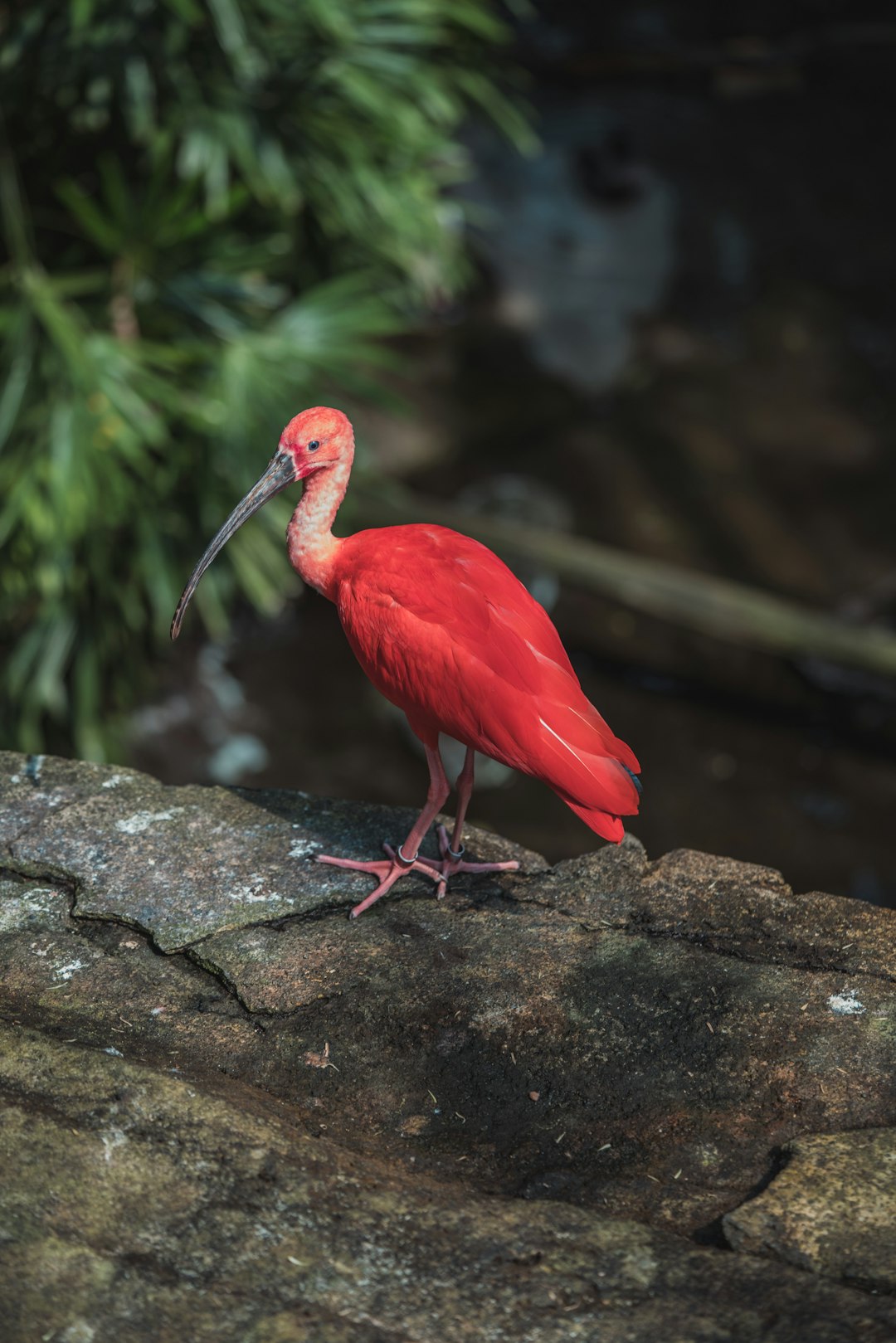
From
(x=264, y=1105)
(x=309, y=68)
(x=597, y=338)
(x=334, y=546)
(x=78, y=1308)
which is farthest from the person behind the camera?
(x=597, y=338)

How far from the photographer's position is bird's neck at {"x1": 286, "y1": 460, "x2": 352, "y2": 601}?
2666mm

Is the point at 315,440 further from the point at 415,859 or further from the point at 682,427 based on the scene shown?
the point at 682,427

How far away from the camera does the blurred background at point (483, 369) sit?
15.6ft

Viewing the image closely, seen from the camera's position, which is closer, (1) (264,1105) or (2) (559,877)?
(1) (264,1105)

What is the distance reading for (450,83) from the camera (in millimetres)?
5852

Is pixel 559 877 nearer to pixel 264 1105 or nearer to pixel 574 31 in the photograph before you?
pixel 264 1105

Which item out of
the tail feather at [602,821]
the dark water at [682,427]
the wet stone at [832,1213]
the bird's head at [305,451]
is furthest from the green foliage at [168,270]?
the wet stone at [832,1213]

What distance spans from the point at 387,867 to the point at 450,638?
0.54 meters

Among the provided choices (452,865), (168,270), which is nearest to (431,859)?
(452,865)

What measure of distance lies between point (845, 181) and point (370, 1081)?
928 centimetres

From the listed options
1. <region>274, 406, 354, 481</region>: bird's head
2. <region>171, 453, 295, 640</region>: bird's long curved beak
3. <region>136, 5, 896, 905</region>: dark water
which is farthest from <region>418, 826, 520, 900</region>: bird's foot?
<region>136, 5, 896, 905</region>: dark water

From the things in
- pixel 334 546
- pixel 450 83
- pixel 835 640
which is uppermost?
pixel 450 83

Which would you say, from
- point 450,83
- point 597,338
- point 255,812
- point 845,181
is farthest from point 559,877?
point 845,181

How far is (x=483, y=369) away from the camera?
8797mm
